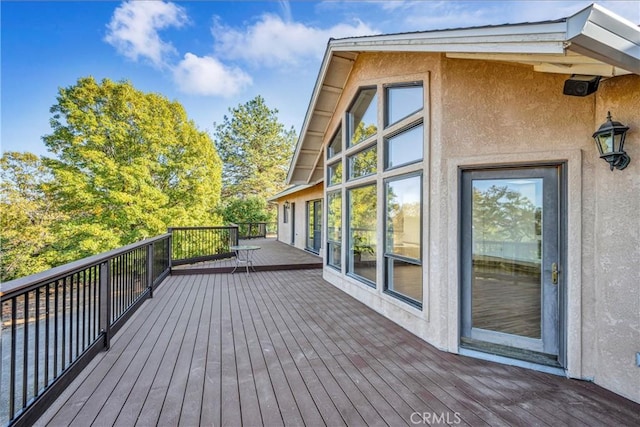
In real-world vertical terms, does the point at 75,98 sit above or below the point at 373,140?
above

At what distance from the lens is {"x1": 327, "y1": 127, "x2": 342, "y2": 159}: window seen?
22.2 feet

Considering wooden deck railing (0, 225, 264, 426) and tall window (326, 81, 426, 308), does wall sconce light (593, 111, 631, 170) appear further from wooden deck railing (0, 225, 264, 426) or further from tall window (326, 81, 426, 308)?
wooden deck railing (0, 225, 264, 426)

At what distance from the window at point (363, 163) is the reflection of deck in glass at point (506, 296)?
235cm

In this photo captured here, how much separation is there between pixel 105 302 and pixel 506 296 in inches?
172

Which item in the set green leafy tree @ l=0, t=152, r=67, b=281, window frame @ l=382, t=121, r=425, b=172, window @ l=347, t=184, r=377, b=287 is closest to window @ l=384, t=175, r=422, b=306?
window frame @ l=382, t=121, r=425, b=172

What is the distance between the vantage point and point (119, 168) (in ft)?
33.0

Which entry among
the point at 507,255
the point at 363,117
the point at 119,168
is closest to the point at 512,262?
the point at 507,255

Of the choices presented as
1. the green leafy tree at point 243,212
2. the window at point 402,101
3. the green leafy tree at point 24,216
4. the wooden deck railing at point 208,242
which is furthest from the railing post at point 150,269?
the green leafy tree at point 243,212

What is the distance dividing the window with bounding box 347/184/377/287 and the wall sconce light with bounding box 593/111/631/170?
9.32 feet

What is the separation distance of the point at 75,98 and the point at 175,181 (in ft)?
13.7

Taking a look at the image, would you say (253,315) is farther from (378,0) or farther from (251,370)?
(378,0)

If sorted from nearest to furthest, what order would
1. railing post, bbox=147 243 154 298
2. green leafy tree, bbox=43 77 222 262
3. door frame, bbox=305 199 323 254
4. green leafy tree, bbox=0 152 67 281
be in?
1. railing post, bbox=147 243 154 298
2. green leafy tree, bbox=0 152 67 281
3. green leafy tree, bbox=43 77 222 262
4. door frame, bbox=305 199 323 254

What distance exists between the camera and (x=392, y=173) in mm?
4297

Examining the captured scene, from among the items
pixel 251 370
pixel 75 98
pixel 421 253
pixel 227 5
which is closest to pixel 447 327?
pixel 421 253
